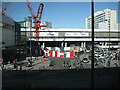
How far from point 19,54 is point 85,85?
66.2 feet

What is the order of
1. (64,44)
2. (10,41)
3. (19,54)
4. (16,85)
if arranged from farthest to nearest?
(64,44) → (19,54) → (10,41) → (16,85)

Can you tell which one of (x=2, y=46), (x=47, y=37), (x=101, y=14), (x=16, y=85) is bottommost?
(x=16, y=85)

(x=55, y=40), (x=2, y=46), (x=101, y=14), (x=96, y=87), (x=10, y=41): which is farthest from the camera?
(x=101, y=14)

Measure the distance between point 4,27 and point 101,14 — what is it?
114910 millimetres

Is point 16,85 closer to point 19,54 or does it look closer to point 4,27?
point 4,27

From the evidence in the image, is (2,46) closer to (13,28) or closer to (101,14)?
(13,28)

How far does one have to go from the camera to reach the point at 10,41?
21.9 meters

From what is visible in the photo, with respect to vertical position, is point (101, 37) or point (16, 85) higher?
point (101, 37)

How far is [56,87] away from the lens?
25.1ft

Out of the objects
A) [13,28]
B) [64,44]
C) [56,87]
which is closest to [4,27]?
[13,28]

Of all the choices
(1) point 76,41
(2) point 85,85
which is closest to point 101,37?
(1) point 76,41

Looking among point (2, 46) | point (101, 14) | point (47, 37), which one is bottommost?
point (2, 46)

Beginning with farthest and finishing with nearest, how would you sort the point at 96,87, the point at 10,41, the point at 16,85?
the point at 10,41 < the point at 16,85 < the point at 96,87

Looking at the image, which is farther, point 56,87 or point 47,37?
point 47,37
